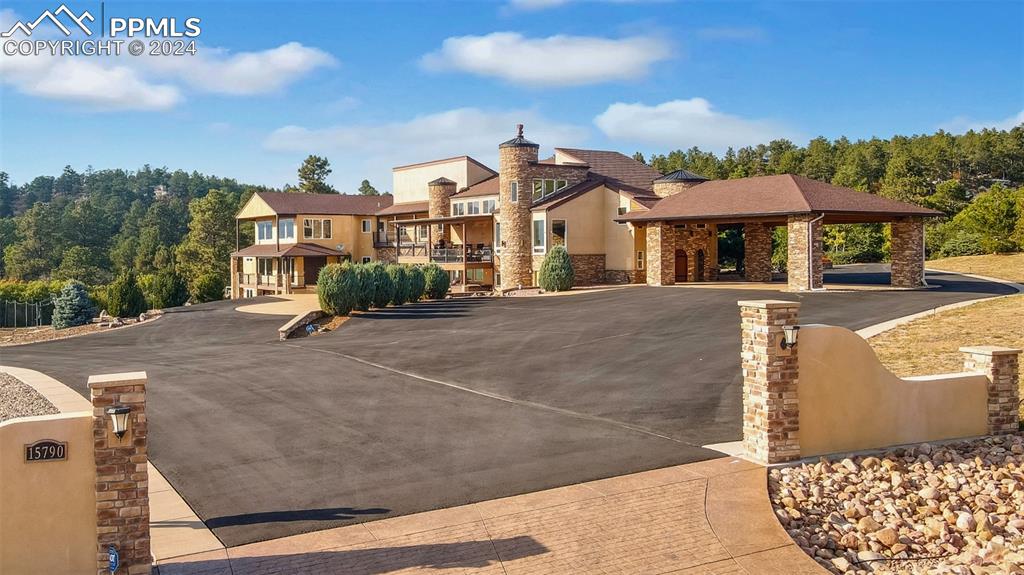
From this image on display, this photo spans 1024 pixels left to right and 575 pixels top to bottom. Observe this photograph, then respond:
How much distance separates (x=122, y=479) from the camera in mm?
6840

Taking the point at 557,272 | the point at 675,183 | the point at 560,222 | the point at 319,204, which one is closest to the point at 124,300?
the point at 319,204

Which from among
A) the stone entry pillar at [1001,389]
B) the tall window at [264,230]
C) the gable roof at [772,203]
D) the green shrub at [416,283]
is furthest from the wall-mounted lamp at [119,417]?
the tall window at [264,230]

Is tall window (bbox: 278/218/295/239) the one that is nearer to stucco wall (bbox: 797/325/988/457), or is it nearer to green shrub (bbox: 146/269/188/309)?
green shrub (bbox: 146/269/188/309)

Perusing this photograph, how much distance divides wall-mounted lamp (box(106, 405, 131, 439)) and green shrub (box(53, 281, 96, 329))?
35485 millimetres

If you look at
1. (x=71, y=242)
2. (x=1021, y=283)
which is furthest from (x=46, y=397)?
(x=71, y=242)

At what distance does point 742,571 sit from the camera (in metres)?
7.25

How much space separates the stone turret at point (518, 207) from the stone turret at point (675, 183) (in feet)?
24.1

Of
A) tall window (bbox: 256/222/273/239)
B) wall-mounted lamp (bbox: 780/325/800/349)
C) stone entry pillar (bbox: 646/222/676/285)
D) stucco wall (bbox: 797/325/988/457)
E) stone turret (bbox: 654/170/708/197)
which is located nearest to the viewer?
wall-mounted lamp (bbox: 780/325/800/349)

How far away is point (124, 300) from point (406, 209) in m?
18.5

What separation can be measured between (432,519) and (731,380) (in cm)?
893

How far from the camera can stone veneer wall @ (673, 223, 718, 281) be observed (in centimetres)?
3822

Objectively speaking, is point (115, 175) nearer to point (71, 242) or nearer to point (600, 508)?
point (71, 242)

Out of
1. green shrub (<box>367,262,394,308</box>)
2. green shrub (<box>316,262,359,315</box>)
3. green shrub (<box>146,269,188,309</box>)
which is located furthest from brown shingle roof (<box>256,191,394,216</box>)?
green shrub (<box>316,262,359,315</box>)

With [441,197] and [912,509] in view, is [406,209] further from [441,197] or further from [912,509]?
[912,509]
